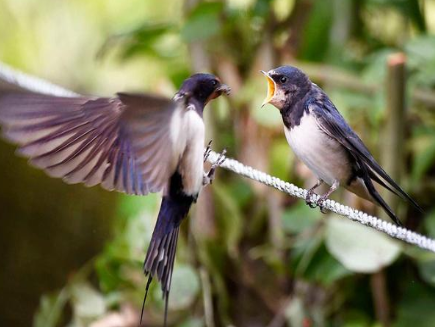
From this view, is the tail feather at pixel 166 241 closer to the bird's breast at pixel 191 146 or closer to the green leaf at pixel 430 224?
the bird's breast at pixel 191 146

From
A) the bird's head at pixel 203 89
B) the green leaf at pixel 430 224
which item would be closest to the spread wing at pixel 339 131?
the bird's head at pixel 203 89

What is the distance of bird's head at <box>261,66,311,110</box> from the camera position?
2.51ft

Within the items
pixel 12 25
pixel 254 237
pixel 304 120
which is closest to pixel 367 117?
pixel 254 237

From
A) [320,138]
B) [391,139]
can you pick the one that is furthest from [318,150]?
[391,139]

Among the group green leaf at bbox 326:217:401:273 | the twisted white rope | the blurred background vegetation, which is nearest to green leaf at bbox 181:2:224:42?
the blurred background vegetation

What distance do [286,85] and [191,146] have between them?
0.38 feet

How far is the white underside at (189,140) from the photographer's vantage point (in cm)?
71

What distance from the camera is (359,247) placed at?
59.8 inches

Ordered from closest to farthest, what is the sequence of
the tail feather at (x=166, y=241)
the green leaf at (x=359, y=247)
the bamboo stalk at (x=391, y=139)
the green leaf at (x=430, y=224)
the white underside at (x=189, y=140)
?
the white underside at (x=189, y=140), the tail feather at (x=166, y=241), the bamboo stalk at (x=391, y=139), the green leaf at (x=359, y=247), the green leaf at (x=430, y=224)

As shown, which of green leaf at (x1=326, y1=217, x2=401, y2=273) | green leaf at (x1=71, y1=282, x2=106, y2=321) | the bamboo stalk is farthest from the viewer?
green leaf at (x1=71, y1=282, x2=106, y2=321)

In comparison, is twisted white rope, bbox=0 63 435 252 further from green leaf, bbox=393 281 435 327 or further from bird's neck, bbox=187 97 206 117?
green leaf, bbox=393 281 435 327

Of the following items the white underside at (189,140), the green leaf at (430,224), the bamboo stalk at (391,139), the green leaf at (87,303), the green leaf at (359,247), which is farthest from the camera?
the green leaf at (87,303)

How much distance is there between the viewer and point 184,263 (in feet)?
5.67

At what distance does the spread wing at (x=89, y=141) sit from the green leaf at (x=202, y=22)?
816 millimetres
